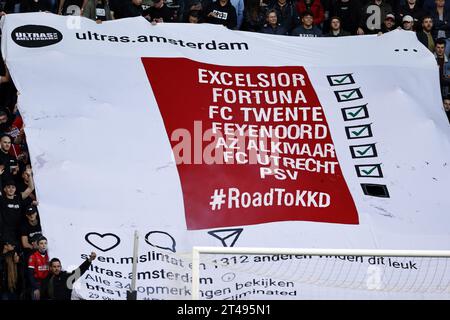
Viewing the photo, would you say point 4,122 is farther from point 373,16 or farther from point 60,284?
point 373,16

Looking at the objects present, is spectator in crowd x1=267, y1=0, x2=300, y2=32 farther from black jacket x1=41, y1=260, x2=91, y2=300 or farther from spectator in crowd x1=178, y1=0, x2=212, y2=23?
black jacket x1=41, y1=260, x2=91, y2=300

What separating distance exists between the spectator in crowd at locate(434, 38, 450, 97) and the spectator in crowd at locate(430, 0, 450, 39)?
0.81 m

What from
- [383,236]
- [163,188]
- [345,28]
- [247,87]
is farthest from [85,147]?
[345,28]

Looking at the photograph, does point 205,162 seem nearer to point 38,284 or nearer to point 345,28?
point 38,284

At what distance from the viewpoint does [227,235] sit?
17141 mm

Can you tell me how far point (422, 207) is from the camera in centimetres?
1791

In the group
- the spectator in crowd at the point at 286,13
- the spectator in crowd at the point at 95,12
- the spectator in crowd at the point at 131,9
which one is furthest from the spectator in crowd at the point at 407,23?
the spectator in crowd at the point at 95,12

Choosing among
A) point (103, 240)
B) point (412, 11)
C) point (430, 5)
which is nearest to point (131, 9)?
point (412, 11)

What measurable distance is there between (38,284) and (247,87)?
3840 millimetres

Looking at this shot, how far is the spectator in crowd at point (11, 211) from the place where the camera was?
59.3ft

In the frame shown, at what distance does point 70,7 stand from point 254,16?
2974 millimetres

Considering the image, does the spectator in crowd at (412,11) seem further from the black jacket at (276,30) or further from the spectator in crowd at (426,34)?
the black jacket at (276,30)

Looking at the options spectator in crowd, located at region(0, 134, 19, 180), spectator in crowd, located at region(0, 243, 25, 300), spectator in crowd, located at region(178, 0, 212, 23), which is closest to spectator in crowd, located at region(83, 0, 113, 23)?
spectator in crowd, located at region(178, 0, 212, 23)

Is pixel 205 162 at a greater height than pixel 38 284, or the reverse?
pixel 205 162
